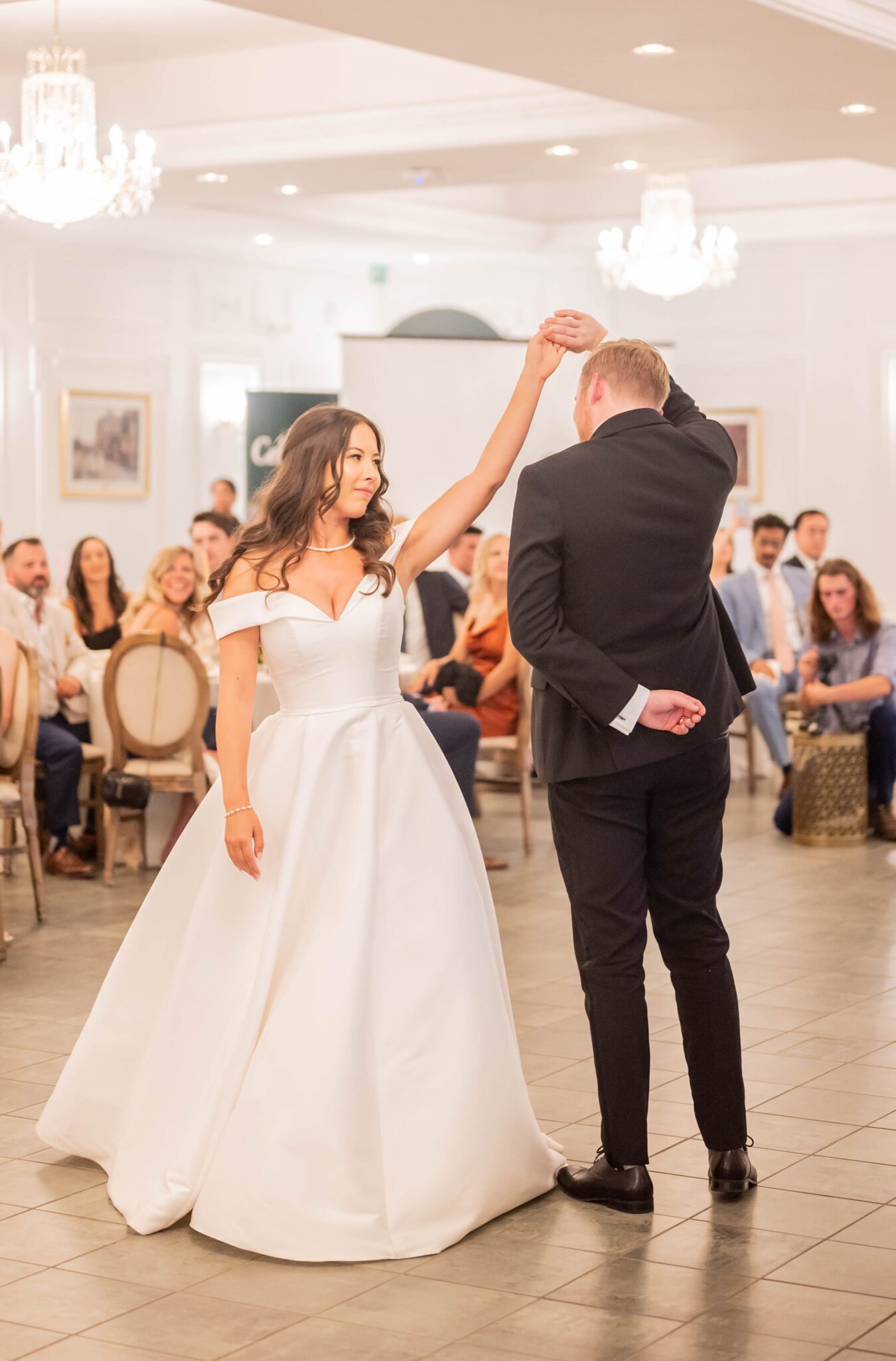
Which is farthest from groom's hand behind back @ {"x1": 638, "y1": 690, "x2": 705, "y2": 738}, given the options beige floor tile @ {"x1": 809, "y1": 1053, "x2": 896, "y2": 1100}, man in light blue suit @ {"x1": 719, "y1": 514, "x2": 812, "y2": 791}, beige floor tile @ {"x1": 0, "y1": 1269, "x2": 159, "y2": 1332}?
man in light blue suit @ {"x1": 719, "y1": 514, "x2": 812, "y2": 791}

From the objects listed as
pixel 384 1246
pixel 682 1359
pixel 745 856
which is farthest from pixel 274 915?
pixel 745 856

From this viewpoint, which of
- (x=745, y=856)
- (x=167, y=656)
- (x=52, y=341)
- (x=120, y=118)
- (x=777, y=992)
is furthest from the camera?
(x=52, y=341)

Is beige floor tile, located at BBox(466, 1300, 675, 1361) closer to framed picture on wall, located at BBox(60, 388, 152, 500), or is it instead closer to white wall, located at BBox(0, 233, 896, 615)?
white wall, located at BBox(0, 233, 896, 615)

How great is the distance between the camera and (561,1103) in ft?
13.5

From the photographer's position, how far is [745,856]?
7695mm

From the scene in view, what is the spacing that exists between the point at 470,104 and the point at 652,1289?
6.86 metres

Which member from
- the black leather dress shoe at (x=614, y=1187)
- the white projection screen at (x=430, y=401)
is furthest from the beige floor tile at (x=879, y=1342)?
the white projection screen at (x=430, y=401)

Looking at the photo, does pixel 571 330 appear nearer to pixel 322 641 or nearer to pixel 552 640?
pixel 552 640

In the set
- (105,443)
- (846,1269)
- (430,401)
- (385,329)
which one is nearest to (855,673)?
(846,1269)

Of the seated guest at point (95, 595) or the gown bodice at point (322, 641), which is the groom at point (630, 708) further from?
the seated guest at point (95, 595)

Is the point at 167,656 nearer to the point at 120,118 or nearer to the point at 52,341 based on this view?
the point at 120,118

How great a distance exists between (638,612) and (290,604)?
0.68 m

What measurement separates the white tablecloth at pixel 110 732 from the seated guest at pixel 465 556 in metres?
1.59

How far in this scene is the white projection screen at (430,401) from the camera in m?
12.5
